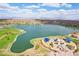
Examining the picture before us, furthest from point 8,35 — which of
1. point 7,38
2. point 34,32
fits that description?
point 34,32

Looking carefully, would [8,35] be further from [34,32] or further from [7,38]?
[34,32]

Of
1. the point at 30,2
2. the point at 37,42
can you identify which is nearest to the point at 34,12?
the point at 30,2

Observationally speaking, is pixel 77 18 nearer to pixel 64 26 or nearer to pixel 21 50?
pixel 64 26
